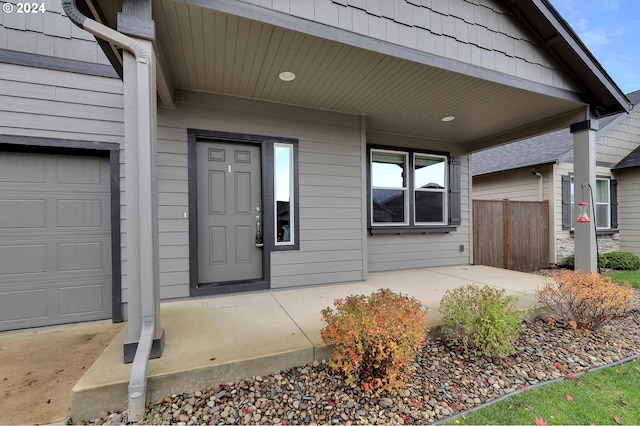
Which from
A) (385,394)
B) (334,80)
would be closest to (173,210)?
(334,80)

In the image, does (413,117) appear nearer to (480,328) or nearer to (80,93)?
(480,328)

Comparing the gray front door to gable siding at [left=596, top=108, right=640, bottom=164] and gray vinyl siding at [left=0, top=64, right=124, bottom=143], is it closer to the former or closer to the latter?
gray vinyl siding at [left=0, top=64, right=124, bottom=143]

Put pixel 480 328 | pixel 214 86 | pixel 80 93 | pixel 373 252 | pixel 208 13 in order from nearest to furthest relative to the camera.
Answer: pixel 208 13, pixel 480 328, pixel 80 93, pixel 214 86, pixel 373 252

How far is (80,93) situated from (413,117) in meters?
4.32

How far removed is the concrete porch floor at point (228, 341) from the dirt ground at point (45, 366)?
274 millimetres

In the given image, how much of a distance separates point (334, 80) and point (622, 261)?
27.6 ft

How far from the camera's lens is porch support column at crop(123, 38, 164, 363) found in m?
2.02

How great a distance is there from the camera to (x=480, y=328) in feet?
7.78

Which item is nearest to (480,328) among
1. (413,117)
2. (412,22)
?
(412,22)

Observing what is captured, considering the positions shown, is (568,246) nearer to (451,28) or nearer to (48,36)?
(451,28)

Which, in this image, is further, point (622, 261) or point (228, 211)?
point (622, 261)

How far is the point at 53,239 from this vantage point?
3.02m

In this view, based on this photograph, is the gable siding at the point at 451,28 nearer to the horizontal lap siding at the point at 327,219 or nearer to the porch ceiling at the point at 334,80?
the porch ceiling at the point at 334,80

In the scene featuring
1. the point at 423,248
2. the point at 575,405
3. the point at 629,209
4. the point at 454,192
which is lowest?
the point at 575,405
